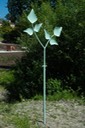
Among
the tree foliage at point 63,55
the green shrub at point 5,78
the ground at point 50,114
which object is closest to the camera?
the ground at point 50,114

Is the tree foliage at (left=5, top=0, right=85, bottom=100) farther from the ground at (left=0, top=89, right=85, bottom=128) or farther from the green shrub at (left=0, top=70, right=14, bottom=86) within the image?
the green shrub at (left=0, top=70, right=14, bottom=86)

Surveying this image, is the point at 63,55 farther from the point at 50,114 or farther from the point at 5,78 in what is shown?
the point at 5,78

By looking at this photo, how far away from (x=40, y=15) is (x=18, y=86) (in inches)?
91.2

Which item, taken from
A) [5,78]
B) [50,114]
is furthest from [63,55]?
[5,78]

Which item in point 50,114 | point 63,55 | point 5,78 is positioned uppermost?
point 63,55

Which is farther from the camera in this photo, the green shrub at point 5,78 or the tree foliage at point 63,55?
the green shrub at point 5,78

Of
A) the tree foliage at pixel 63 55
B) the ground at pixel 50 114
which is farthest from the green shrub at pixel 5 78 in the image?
the ground at pixel 50 114

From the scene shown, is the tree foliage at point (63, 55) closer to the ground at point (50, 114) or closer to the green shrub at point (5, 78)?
the ground at point (50, 114)

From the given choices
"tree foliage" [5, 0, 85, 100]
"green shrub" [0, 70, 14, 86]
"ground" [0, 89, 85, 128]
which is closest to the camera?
"ground" [0, 89, 85, 128]

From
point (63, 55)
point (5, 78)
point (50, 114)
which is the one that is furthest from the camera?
point (5, 78)

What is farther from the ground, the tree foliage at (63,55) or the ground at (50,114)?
the tree foliage at (63,55)

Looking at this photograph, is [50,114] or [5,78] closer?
[50,114]

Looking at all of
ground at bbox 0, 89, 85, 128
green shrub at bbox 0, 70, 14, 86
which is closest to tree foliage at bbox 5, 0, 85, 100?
ground at bbox 0, 89, 85, 128

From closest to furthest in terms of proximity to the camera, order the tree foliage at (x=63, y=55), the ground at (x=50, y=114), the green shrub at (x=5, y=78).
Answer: the ground at (x=50, y=114) < the tree foliage at (x=63, y=55) < the green shrub at (x=5, y=78)
